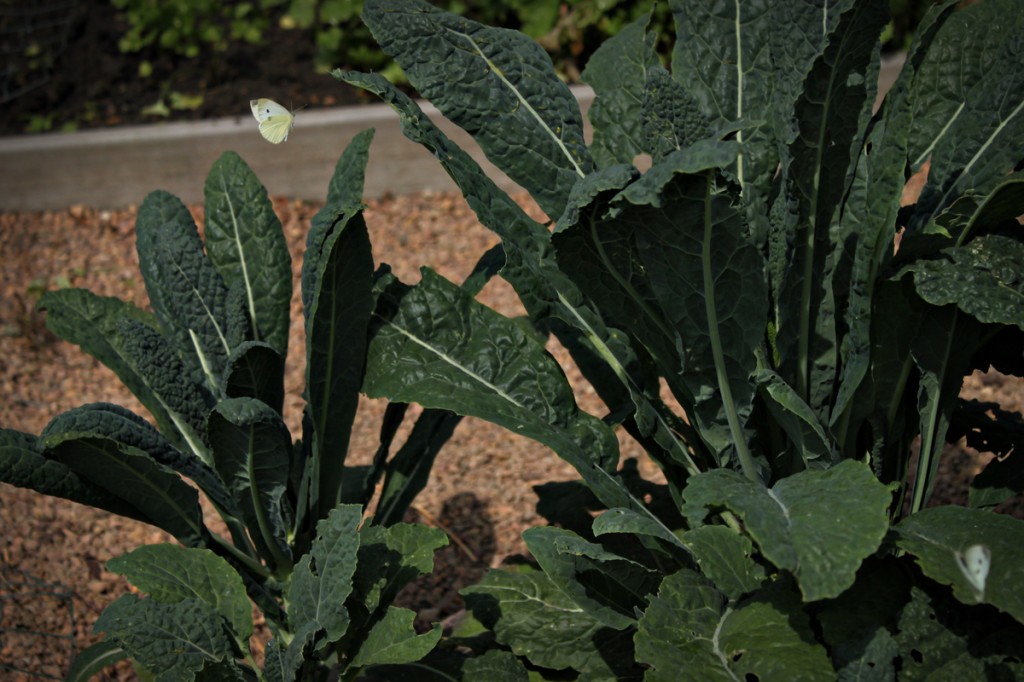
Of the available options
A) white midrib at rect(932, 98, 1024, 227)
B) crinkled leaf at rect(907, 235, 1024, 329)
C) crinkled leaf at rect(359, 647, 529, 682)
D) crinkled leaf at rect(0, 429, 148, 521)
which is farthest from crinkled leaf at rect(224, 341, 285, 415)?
white midrib at rect(932, 98, 1024, 227)

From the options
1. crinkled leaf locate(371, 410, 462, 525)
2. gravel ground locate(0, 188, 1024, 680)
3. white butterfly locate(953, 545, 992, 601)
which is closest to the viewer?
white butterfly locate(953, 545, 992, 601)

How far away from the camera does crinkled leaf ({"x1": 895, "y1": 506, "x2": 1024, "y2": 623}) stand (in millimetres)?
1720

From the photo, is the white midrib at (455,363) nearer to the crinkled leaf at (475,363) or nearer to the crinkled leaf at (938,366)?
the crinkled leaf at (475,363)

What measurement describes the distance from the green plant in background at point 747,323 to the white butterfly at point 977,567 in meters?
0.01

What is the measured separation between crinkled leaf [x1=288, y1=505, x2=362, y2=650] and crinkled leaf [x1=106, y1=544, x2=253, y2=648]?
0.10m

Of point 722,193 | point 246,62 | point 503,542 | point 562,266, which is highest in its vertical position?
point 722,193

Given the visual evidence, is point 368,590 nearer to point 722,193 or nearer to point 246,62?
point 722,193

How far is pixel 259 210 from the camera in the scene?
2.44 m

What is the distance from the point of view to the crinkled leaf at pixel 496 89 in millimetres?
2141

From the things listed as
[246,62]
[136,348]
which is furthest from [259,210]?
[246,62]

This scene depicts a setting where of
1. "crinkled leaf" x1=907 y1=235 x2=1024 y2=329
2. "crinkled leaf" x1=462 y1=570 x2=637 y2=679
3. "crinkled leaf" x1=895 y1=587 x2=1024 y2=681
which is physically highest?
"crinkled leaf" x1=907 y1=235 x2=1024 y2=329

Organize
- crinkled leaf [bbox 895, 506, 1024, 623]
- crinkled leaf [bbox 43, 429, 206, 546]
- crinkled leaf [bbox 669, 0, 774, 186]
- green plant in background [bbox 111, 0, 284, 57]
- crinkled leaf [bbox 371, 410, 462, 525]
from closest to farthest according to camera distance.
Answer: crinkled leaf [bbox 895, 506, 1024, 623]
crinkled leaf [bbox 43, 429, 206, 546]
crinkled leaf [bbox 669, 0, 774, 186]
crinkled leaf [bbox 371, 410, 462, 525]
green plant in background [bbox 111, 0, 284, 57]

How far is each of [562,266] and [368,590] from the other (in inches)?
28.9

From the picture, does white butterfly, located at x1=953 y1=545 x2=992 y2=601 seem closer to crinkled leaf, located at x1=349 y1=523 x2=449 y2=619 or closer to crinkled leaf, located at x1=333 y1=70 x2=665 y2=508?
crinkled leaf, located at x1=333 y1=70 x2=665 y2=508
